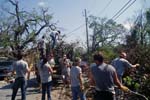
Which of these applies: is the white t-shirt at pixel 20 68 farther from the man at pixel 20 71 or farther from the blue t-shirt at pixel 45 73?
the blue t-shirt at pixel 45 73

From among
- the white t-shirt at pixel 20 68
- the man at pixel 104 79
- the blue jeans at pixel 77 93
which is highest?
the white t-shirt at pixel 20 68

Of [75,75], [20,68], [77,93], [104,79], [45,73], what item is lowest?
[77,93]

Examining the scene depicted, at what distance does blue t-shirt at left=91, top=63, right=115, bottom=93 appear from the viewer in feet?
27.0

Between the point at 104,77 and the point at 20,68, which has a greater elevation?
the point at 20,68

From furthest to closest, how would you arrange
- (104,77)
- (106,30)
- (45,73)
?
(106,30) < (45,73) < (104,77)

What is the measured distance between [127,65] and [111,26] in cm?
7220

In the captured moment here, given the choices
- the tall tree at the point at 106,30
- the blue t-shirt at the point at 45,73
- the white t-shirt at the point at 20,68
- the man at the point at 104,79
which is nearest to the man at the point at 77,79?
the blue t-shirt at the point at 45,73

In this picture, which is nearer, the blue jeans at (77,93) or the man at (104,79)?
the man at (104,79)

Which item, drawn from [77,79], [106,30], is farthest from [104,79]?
[106,30]

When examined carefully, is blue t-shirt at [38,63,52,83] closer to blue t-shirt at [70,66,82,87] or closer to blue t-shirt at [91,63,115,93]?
blue t-shirt at [70,66,82,87]

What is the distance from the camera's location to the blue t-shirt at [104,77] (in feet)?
27.0

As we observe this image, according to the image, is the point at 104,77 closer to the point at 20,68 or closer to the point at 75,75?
the point at 75,75

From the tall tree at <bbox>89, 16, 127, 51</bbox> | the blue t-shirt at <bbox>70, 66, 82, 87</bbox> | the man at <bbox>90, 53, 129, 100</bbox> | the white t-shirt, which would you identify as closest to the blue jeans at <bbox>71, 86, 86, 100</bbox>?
the blue t-shirt at <bbox>70, 66, 82, 87</bbox>

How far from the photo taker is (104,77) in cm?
823
